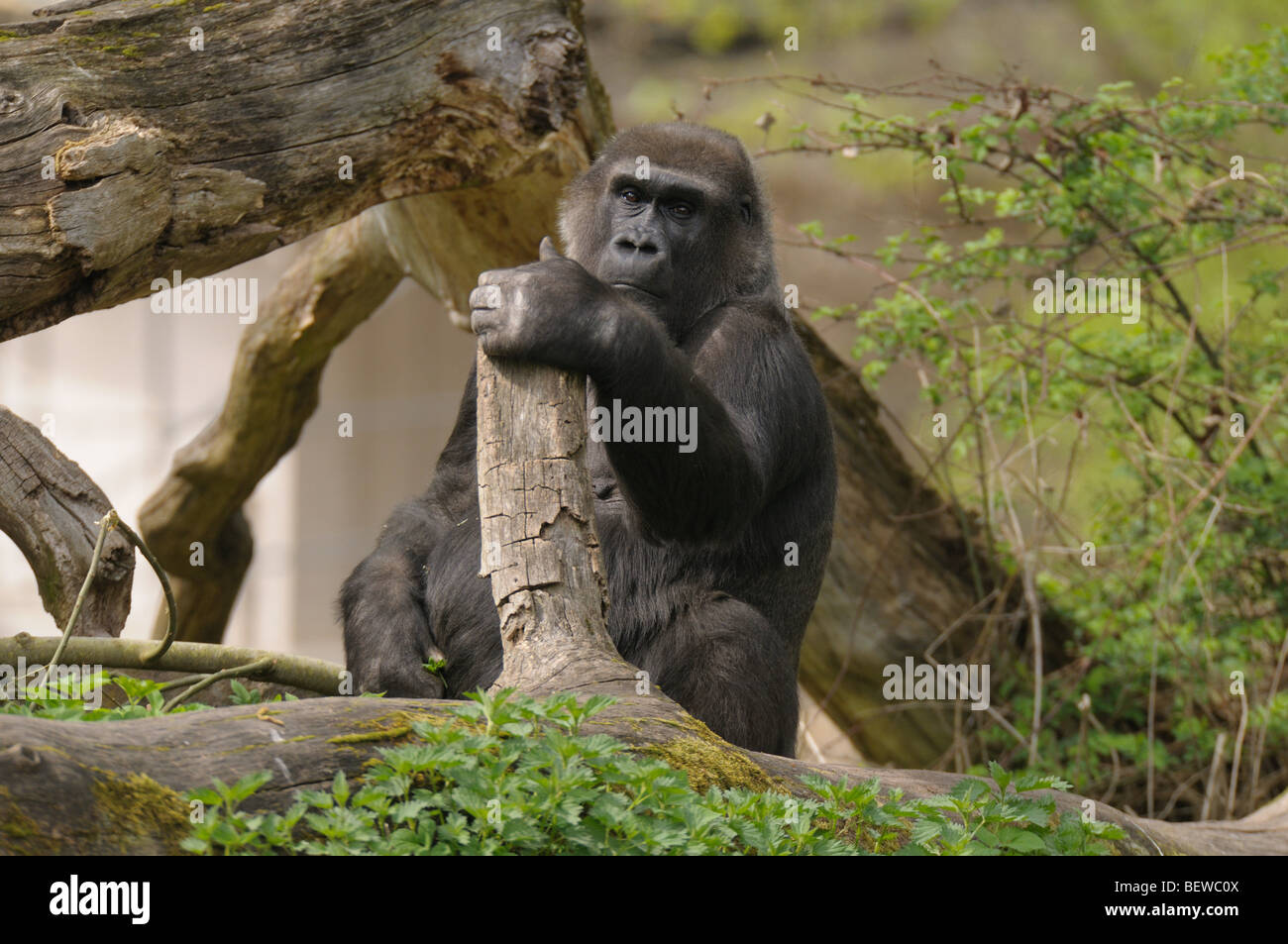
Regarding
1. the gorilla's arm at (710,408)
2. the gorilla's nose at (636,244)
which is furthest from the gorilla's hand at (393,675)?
the gorilla's nose at (636,244)

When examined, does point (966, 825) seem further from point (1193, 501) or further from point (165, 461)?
point (165, 461)

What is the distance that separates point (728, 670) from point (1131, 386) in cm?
360

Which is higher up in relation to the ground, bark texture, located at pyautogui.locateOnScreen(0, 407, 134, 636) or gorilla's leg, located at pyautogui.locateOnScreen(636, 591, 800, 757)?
bark texture, located at pyautogui.locateOnScreen(0, 407, 134, 636)

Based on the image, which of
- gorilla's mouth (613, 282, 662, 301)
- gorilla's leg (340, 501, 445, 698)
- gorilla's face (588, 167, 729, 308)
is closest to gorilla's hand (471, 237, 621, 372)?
gorilla's mouth (613, 282, 662, 301)

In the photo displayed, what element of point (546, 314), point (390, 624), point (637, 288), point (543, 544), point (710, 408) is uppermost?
point (637, 288)

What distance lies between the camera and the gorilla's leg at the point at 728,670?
3891 millimetres

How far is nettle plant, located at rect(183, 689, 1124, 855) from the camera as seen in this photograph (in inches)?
83.7

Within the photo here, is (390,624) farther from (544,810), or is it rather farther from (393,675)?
(544,810)

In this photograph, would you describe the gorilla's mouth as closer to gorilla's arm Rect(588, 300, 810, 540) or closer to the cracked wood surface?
gorilla's arm Rect(588, 300, 810, 540)

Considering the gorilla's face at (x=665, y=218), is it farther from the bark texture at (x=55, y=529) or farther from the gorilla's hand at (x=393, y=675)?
the bark texture at (x=55, y=529)

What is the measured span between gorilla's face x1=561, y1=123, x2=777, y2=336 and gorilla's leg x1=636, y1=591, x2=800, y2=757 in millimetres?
987

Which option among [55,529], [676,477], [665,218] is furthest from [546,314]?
[55,529]

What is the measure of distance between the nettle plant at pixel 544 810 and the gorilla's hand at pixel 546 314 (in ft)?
3.10

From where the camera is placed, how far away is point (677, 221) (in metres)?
4.41
